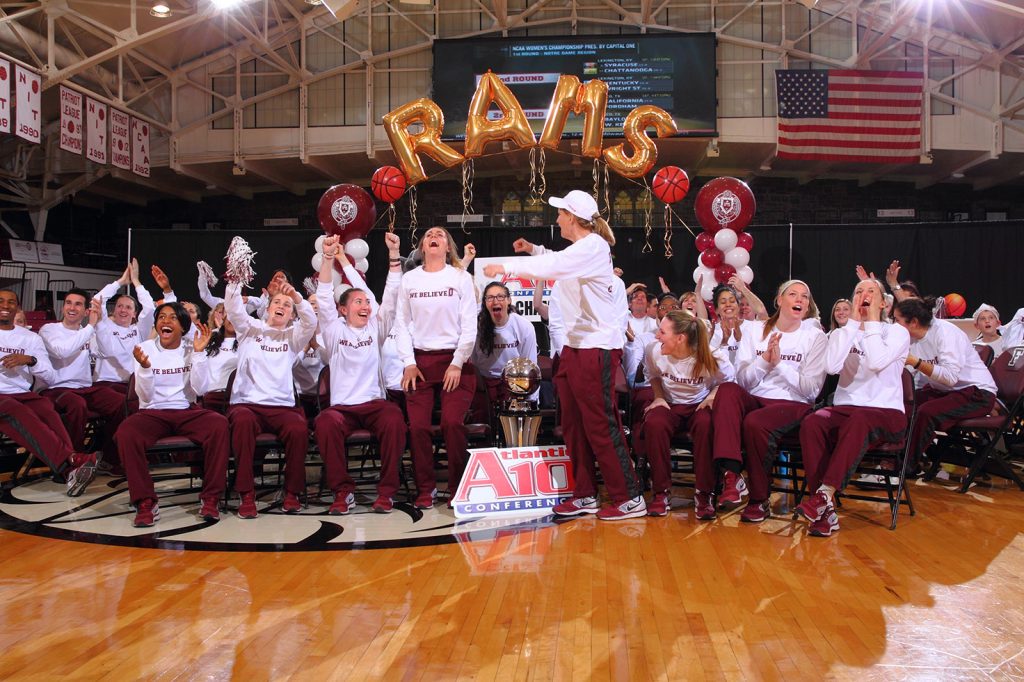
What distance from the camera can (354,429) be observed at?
538 centimetres

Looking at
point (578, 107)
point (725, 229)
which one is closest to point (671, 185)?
point (725, 229)

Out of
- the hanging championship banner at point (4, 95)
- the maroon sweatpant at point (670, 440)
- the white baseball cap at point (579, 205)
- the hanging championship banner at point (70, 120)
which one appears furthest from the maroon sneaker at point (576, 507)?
the hanging championship banner at point (70, 120)

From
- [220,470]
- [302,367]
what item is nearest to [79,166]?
[302,367]

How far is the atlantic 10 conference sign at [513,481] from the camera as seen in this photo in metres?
5.02

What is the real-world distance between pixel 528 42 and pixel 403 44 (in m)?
2.61

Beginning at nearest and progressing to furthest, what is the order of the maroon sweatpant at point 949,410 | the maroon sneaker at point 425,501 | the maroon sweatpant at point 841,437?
the maroon sweatpant at point 841,437 → the maroon sneaker at point 425,501 → the maroon sweatpant at point 949,410

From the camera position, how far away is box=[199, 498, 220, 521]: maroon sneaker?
16.5ft

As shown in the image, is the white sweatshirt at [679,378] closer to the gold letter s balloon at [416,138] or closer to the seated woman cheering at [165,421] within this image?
the seated woman cheering at [165,421]

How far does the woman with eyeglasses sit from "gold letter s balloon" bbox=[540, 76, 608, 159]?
167cm

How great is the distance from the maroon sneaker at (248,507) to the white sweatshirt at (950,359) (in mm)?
4234

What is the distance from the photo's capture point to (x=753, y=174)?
17141 millimetres

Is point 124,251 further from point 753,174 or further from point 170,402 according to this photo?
point 170,402

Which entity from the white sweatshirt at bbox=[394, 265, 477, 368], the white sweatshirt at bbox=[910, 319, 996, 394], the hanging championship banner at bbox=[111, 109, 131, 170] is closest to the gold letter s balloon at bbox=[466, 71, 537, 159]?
the white sweatshirt at bbox=[394, 265, 477, 368]

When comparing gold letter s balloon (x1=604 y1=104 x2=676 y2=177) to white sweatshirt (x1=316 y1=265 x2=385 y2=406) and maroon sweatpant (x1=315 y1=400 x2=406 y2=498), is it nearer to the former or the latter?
white sweatshirt (x1=316 y1=265 x2=385 y2=406)
